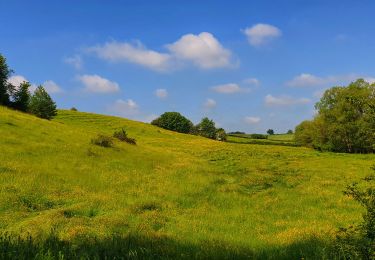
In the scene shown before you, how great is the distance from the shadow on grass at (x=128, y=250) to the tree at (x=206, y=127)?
489ft

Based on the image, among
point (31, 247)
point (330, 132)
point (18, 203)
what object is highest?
point (330, 132)

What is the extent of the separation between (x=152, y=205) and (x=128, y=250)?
12.0 meters

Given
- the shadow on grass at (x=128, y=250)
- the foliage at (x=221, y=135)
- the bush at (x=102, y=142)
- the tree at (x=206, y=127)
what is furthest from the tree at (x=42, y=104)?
the tree at (x=206, y=127)

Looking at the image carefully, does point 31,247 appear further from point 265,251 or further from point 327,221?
point 327,221

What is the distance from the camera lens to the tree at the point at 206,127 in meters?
162

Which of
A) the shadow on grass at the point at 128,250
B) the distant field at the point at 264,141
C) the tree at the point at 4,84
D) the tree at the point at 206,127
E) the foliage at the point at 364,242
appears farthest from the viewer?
the tree at the point at 206,127

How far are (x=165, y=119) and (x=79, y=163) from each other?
11543cm

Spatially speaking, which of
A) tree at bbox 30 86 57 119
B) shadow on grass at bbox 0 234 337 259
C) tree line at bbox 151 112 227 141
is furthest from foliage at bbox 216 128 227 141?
shadow on grass at bbox 0 234 337 259

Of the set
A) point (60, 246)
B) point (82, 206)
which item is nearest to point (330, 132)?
point (82, 206)

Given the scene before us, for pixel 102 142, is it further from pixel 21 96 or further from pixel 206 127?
pixel 206 127

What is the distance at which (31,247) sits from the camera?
24.7ft

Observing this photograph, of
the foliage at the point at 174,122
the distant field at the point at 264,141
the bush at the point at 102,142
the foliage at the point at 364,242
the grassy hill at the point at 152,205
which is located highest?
the foliage at the point at 174,122

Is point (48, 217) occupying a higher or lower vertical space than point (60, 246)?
lower

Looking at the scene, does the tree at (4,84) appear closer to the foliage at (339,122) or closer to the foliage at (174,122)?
the foliage at (339,122)
